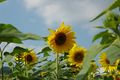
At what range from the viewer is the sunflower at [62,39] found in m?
4.21

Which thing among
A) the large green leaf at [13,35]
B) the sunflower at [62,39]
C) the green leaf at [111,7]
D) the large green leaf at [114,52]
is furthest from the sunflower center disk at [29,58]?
the green leaf at [111,7]

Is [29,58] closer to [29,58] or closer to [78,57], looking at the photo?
[29,58]

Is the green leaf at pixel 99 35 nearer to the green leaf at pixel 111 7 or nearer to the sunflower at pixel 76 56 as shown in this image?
the green leaf at pixel 111 7

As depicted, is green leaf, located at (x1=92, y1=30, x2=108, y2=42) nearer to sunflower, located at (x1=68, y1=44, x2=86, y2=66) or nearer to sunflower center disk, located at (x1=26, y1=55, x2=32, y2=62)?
sunflower, located at (x1=68, y1=44, x2=86, y2=66)

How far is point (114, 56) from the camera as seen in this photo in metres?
1.68

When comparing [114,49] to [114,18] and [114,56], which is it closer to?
[114,56]

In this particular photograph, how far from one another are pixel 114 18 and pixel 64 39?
238 cm

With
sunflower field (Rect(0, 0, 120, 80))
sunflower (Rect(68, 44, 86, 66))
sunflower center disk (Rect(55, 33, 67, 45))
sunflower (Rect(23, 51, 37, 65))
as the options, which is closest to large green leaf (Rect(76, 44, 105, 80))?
sunflower field (Rect(0, 0, 120, 80))

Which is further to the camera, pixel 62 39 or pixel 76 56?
pixel 76 56

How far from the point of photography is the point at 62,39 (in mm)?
4371

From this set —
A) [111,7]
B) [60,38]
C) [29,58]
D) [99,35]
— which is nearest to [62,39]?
[60,38]

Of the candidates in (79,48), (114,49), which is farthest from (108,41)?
(79,48)

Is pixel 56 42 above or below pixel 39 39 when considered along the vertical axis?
above

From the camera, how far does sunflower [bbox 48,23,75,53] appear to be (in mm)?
4207
